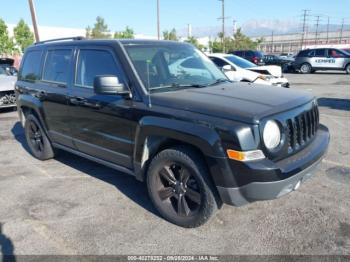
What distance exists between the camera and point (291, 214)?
3.67m

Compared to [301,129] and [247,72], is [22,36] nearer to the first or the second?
[247,72]

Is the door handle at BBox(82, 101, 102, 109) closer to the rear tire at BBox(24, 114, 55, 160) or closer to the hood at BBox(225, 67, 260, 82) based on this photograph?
the rear tire at BBox(24, 114, 55, 160)

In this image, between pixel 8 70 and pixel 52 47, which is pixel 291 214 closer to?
pixel 52 47

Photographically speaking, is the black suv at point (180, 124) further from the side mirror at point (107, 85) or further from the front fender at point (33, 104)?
the front fender at point (33, 104)

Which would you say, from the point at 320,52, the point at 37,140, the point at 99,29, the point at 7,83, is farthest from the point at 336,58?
the point at 99,29

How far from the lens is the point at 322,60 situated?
74.0 ft

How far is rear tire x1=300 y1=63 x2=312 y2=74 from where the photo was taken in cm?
2333

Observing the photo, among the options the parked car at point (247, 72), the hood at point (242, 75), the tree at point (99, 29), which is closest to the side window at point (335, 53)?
the parked car at point (247, 72)

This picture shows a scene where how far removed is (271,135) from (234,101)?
1.71ft

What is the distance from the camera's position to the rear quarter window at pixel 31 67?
5394 millimetres

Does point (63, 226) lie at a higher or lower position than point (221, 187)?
lower

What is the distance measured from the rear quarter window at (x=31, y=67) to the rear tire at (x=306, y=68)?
70.1ft

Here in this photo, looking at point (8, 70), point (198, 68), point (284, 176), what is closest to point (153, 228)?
point (284, 176)

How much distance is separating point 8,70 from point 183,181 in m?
10.2
